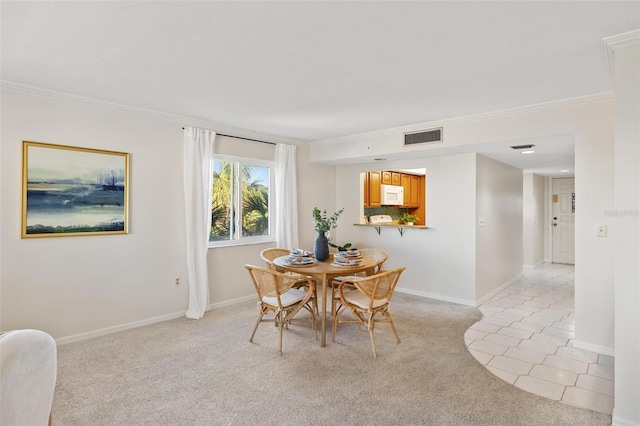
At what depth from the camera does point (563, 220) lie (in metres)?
7.97

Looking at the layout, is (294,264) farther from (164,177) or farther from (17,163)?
(17,163)

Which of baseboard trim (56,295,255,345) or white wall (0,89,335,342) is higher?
white wall (0,89,335,342)

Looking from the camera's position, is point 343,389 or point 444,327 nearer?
point 343,389

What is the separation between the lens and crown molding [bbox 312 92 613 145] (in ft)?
10.6

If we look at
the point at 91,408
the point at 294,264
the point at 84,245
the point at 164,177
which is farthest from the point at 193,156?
the point at 91,408

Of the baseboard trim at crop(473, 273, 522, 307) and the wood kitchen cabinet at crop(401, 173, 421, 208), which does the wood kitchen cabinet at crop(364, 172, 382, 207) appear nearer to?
the wood kitchen cabinet at crop(401, 173, 421, 208)

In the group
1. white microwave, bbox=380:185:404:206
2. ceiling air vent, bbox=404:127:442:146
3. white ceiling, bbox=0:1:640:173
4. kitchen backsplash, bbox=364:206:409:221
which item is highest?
white ceiling, bbox=0:1:640:173

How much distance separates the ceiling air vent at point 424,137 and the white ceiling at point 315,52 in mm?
571

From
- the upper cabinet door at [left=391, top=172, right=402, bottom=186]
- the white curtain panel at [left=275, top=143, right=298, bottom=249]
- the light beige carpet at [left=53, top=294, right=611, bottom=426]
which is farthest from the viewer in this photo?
the upper cabinet door at [left=391, top=172, right=402, bottom=186]

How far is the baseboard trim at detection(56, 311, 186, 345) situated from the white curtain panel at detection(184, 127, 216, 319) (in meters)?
0.20

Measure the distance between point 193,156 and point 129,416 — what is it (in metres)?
2.85

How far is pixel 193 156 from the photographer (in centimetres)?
419

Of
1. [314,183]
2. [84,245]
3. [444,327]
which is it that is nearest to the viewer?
[84,245]

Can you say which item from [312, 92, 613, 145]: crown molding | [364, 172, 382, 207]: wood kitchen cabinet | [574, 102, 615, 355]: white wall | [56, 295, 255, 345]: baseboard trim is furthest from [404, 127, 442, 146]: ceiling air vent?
[56, 295, 255, 345]: baseboard trim
